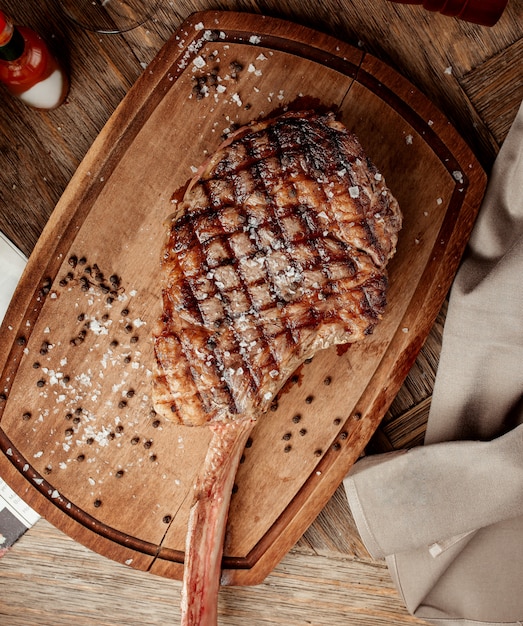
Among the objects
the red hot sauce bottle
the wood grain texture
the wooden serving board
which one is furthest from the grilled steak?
the wood grain texture

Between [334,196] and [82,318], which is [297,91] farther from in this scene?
[82,318]

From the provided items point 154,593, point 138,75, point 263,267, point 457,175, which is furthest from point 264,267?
point 154,593

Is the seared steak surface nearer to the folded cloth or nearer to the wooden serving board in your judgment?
the wooden serving board

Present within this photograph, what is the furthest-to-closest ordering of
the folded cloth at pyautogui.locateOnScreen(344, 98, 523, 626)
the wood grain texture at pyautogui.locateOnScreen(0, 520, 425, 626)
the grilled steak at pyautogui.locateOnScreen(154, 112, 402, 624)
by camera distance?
the wood grain texture at pyautogui.locateOnScreen(0, 520, 425, 626) < the folded cloth at pyautogui.locateOnScreen(344, 98, 523, 626) < the grilled steak at pyautogui.locateOnScreen(154, 112, 402, 624)

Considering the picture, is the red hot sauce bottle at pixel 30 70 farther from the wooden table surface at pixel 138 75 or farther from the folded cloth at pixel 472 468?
the folded cloth at pixel 472 468

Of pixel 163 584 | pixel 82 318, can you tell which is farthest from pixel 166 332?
pixel 163 584

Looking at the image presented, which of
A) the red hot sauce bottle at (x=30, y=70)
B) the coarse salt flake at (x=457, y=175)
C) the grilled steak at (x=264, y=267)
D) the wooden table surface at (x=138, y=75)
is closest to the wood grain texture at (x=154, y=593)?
the wooden table surface at (x=138, y=75)
